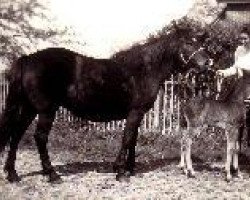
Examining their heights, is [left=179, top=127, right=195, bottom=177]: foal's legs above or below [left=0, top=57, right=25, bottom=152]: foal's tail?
below

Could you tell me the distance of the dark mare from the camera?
372 inches

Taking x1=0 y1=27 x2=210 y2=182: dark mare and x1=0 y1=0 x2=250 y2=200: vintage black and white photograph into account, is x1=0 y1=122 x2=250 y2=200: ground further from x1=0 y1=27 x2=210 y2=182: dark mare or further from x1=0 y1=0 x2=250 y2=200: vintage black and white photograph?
x1=0 y1=27 x2=210 y2=182: dark mare

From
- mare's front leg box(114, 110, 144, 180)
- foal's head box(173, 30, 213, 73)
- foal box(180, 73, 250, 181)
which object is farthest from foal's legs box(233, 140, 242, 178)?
mare's front leg box(114, 110, 144, 180)

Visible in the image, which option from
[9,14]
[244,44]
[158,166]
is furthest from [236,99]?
[9,14]

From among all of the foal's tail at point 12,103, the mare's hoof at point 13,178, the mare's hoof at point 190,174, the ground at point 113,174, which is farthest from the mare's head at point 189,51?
the mare's hoof at point 13,178

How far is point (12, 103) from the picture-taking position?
9586mm

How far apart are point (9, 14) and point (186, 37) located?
18.1m

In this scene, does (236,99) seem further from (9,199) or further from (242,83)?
(9,199)

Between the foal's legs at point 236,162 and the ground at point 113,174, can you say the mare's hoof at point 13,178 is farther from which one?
the foal's legs at point 236,162

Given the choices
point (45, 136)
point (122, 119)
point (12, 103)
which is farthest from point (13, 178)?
point (122, 119)

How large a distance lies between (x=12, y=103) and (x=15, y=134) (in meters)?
0.63

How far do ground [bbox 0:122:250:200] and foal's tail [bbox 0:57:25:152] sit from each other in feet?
2.78

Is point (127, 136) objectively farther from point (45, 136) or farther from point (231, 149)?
point (231, 149)

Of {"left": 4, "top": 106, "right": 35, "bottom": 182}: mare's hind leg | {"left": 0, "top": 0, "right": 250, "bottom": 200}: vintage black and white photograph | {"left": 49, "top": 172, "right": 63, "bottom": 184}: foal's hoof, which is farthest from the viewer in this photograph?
{"left": 4, "top": 106, "right": 35, "bottom": 182}: mare's hind leg
